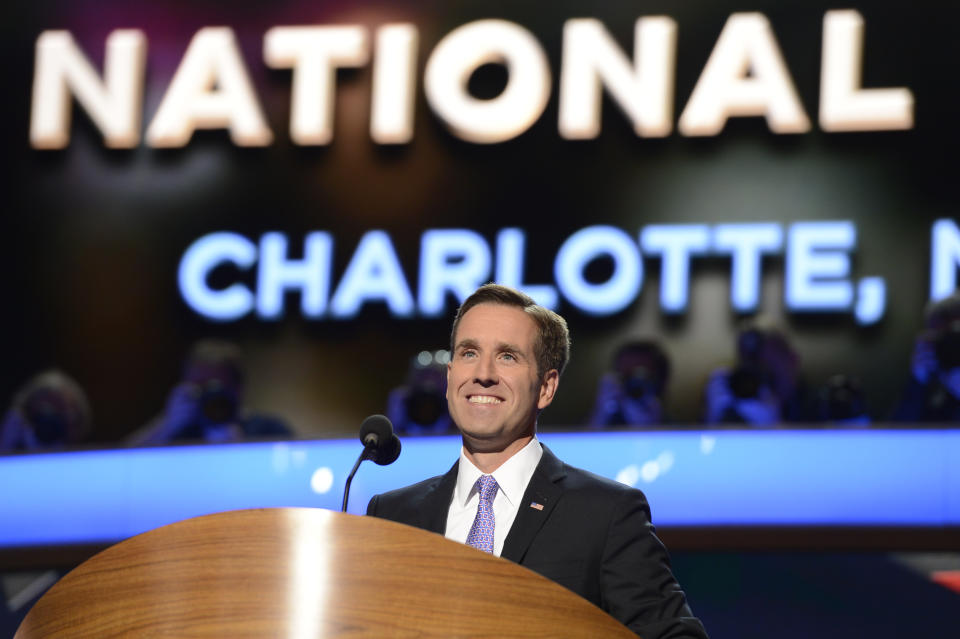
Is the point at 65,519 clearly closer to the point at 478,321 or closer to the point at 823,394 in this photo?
the point at 478,321

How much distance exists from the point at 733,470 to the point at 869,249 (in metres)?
3.82

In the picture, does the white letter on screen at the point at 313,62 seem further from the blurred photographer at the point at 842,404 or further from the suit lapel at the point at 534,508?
the suit lapel at the point at 534,508

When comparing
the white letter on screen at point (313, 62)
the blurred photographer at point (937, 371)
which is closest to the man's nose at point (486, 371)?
the blurred photographer at point (937, 371)

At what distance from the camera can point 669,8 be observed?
736cm

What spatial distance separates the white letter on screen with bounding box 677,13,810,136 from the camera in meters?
6.96

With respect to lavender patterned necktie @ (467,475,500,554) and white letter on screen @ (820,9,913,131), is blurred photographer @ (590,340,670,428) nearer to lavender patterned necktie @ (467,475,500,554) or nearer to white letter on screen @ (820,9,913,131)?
lavender patterned necktie @ (467,475,500,554)

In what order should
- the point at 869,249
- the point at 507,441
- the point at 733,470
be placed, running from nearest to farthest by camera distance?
1. the point at 507,441
2. the point at 733,470
3. the point at 869,249

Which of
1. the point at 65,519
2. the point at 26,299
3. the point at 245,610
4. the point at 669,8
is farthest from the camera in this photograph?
the point at 26,299

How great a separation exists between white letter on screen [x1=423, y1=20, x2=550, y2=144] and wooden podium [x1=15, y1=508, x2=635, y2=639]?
6.17 m

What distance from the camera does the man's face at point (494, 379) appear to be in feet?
6.63

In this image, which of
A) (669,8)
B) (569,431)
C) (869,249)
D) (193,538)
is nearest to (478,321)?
(193,538)

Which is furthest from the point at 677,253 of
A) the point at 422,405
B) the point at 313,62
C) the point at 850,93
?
the point at 422,405

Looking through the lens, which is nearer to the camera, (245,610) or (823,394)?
(245,610)

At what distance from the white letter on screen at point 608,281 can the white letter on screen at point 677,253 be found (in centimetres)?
15
